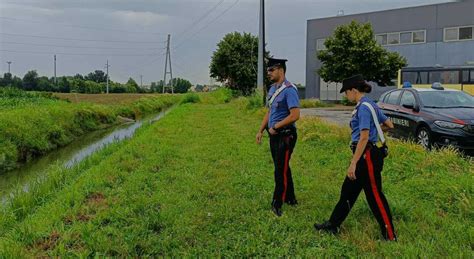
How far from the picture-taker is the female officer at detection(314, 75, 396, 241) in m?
3.77

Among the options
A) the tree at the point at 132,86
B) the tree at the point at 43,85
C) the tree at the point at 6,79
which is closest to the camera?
the tree at the point at 6,79

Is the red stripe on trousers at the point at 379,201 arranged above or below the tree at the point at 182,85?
below

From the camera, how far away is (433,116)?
848 centimetres

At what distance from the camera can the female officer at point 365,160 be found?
12.4ft

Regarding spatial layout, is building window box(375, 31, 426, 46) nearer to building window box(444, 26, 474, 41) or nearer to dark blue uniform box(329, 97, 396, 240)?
building window box(444, 26, 474, 41)

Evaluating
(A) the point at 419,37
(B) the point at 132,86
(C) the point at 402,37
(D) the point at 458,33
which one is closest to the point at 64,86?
(B) the point at 132,86

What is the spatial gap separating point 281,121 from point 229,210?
1.26m

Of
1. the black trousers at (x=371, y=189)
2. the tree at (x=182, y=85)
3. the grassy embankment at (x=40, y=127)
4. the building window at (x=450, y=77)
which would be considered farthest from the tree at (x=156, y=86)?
the black trousers at (x=371, y=189)

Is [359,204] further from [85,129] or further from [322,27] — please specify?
[322,27]

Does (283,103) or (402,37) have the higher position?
(402,37)

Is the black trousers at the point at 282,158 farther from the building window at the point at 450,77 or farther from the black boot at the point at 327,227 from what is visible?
the building window at the point at 450,77

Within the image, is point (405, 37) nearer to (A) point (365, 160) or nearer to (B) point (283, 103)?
(B) point (283, 103)

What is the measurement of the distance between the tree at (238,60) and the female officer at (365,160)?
33.2 meters

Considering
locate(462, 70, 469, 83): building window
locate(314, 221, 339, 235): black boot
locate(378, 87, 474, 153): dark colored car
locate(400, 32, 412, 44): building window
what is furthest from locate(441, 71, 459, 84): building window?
locate(314, 221, 339, 235): black boot
